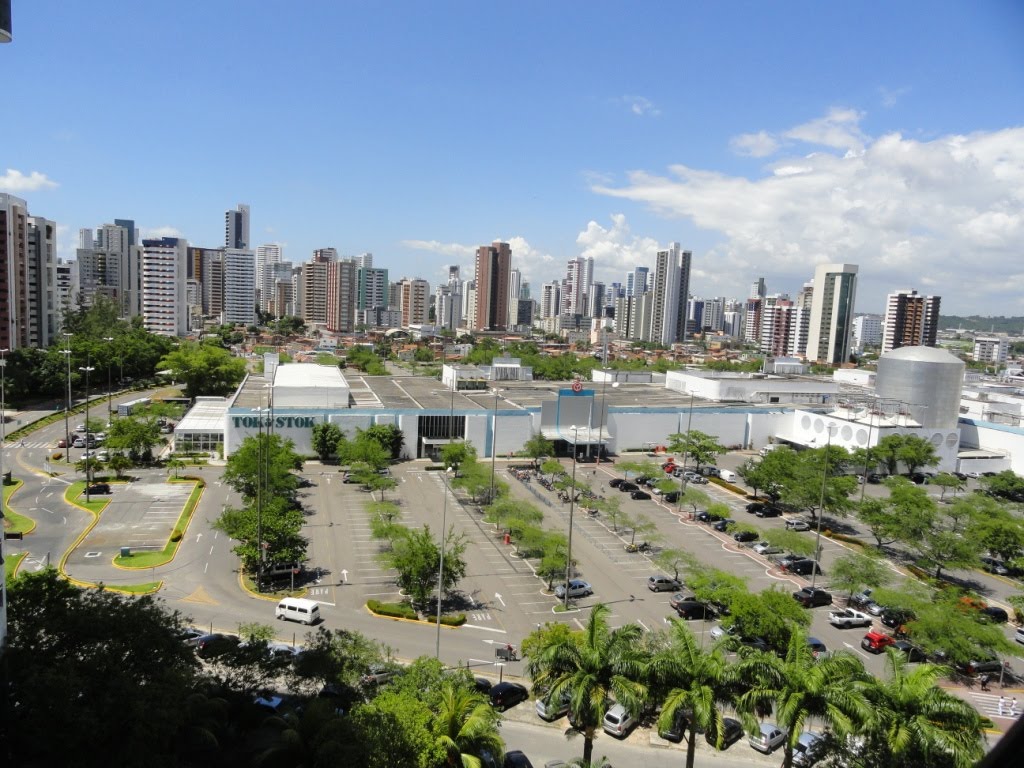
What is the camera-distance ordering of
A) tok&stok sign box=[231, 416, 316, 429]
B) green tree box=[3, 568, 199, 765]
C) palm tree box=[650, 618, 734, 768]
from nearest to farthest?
green tree box=[3, 568, 199, 765]
palm tree box=[650, 618, 734, 768]
tok&stok sign box=[231, 416, 316, 429]

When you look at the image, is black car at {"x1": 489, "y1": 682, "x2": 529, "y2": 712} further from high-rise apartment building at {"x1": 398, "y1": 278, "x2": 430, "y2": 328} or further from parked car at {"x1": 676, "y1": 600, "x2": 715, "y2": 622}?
high-rise apartment building at {"x1": 398, "y1": 278, "x2": 430, "y2": 328}

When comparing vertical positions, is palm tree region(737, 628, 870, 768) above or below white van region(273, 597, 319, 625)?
above

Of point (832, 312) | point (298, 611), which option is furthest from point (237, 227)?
point (298, 611)

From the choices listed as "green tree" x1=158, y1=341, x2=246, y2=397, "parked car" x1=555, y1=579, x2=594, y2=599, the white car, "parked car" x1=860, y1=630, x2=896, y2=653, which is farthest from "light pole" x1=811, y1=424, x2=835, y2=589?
"green tree" x1=158, y1=341, x2=246, y2=397

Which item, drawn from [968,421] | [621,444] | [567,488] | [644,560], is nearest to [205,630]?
[644,560]

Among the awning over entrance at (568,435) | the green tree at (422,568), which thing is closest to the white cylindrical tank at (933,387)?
the awning over entrance at (568,435)

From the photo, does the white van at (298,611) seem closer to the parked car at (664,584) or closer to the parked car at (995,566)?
the parked car at (664,584)

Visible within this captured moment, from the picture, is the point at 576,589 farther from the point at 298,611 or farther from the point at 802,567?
the point at 802,567

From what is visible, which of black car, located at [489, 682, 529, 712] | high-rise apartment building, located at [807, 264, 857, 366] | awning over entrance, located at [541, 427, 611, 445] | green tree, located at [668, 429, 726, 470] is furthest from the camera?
high-rise apartment building, located at [807, 264, 857, 366]
